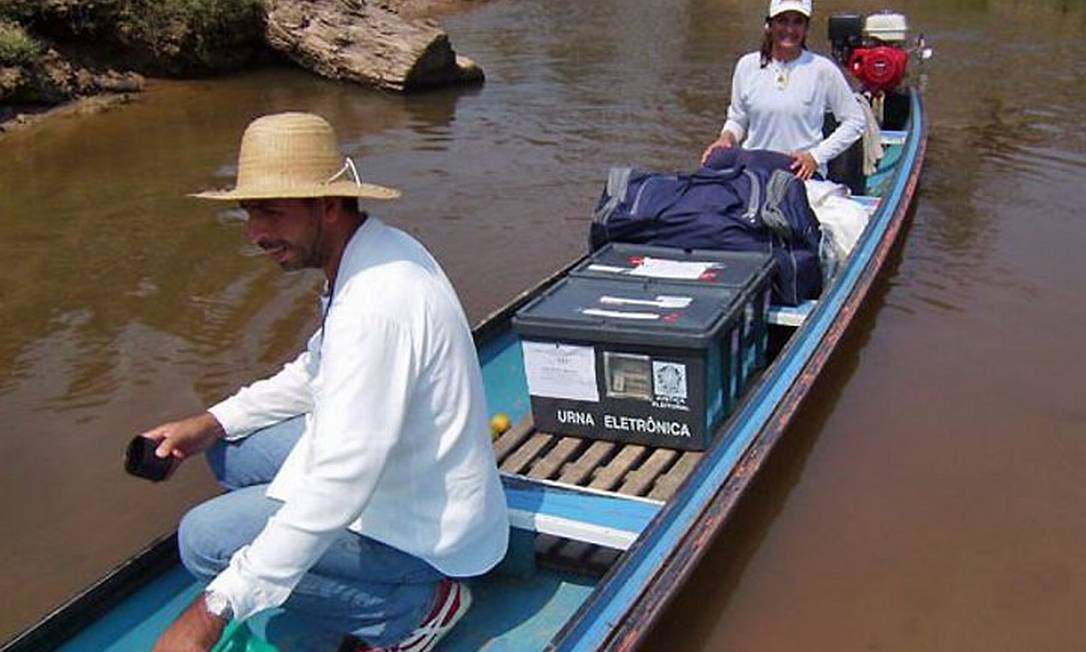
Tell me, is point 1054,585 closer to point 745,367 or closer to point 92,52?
point 745,367

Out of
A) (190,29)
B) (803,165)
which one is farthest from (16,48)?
(803,165)

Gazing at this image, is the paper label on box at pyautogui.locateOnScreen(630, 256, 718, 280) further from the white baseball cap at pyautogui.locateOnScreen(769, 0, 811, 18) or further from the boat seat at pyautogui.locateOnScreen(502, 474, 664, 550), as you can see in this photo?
the white baseball cap at pyautogui.locateOnScreen(769, 0, 811, 18)

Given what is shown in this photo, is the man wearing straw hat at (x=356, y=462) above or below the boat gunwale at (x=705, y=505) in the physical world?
above

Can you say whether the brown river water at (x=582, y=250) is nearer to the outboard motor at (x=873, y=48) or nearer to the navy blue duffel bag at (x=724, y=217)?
the navy blue duffel bag at (x=724, y=217)

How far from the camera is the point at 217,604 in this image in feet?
8.03

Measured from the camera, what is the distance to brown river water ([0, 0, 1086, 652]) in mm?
4258

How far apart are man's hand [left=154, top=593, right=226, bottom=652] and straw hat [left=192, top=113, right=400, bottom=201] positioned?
0.95 m

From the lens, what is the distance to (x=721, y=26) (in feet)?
67.3

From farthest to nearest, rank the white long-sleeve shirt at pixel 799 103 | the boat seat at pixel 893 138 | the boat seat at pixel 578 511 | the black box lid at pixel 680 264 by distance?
the boat seat at pixel 893 138 → the white long-sleeve shirt at pixel 799 103 → the black box lid at pixel 680 264 → the boat seat at pixel 578 511

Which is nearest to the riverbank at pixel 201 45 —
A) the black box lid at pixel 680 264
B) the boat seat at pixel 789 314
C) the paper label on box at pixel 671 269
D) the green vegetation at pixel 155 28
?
the green vegetation at pixel 155 28

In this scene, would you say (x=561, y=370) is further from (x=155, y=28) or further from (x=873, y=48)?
(x=155, y=28)

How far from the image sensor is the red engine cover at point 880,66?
934 centimetres

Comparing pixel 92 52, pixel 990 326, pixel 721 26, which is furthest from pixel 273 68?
pixel 990 326

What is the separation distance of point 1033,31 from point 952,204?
437 inches
